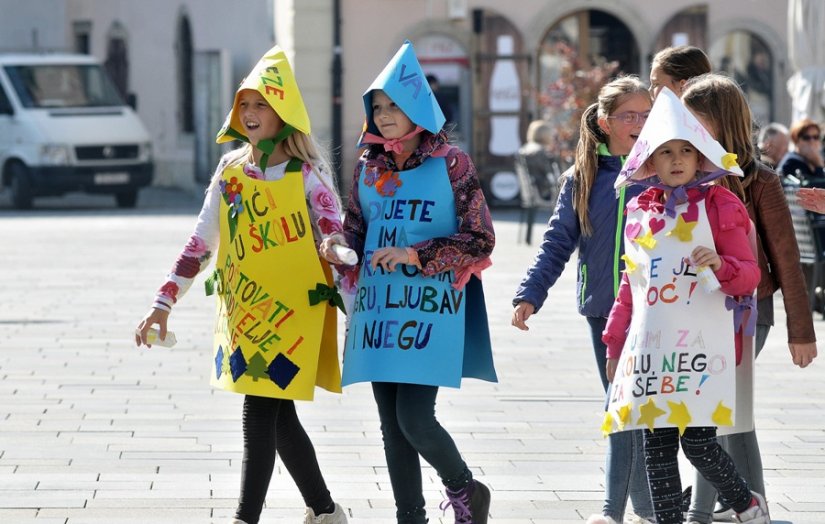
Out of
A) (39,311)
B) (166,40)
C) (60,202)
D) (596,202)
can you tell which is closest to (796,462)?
(596,202)

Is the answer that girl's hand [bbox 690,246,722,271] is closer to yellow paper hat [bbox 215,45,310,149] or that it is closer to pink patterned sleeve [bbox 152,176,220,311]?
yellow paper hat [bbox 215,45,310,149]

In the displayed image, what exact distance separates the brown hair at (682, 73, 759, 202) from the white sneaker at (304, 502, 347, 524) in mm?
1541

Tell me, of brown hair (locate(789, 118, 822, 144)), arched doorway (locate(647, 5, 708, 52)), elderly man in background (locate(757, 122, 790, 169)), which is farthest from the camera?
arched doorway (locate(647, 5, 708, 52))

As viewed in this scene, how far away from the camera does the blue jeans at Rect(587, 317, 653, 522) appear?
5.42 metres

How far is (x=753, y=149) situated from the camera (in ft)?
17.5

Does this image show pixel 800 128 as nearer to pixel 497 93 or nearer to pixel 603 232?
pixel 603 232

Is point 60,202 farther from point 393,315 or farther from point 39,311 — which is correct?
point 393,315

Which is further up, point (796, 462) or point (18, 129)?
point (796, 462)

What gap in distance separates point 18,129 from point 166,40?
25.0 ft

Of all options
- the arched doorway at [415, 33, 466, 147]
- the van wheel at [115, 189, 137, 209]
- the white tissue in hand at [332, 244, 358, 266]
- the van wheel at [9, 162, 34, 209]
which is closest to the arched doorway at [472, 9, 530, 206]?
the arched doorway at [415, 33, 466, 147]

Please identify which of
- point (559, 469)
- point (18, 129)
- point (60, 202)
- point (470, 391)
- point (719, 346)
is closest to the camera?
point (719, 346)

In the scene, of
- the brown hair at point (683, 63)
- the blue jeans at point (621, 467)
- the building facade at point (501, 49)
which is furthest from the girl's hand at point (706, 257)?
the building facade at point (501, 49)

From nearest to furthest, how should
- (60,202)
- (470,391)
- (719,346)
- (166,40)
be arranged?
1. (719,346)
2. (470,391)
3. (60,202)
4. (166,40)

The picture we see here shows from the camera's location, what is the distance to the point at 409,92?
5.32m
